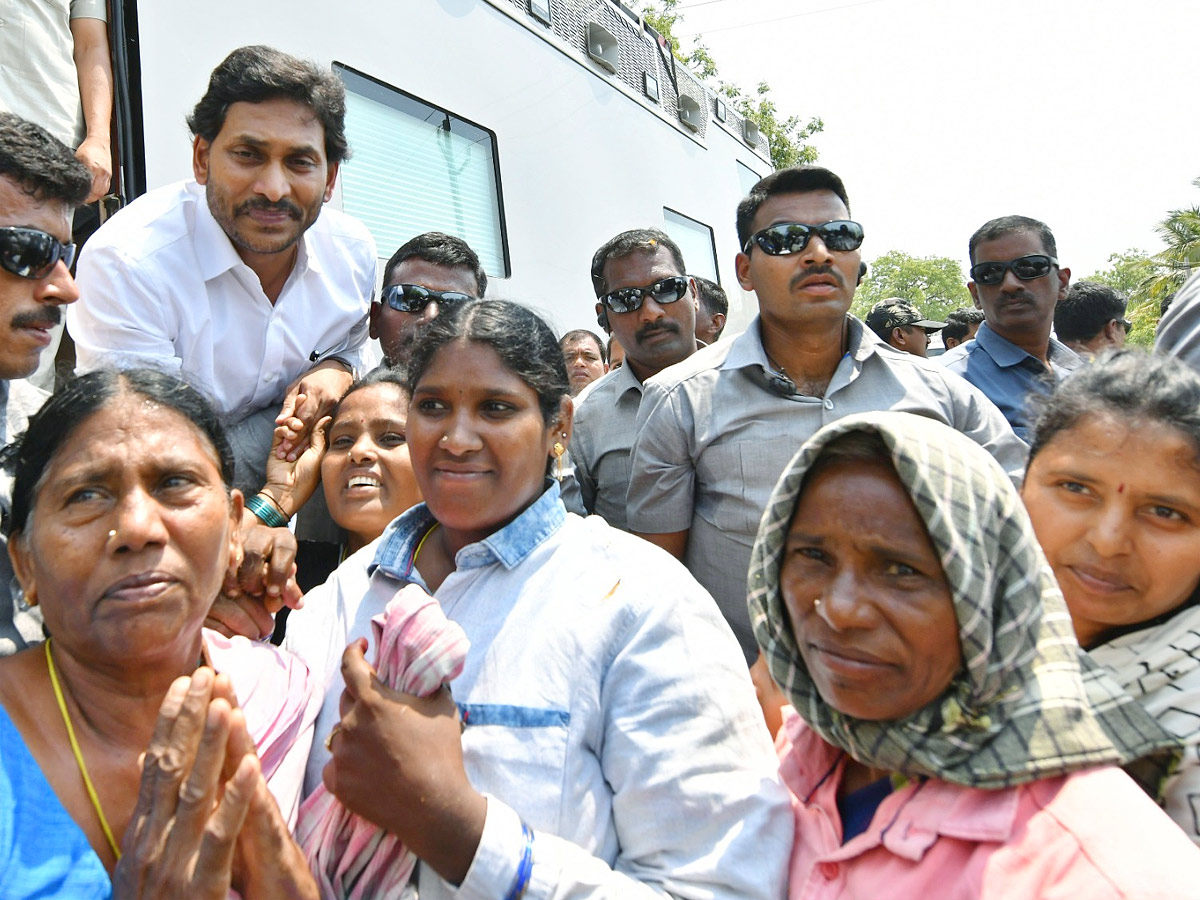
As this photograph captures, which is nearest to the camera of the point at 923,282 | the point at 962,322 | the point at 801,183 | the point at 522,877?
the point at 522,877

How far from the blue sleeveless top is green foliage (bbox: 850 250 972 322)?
54682 millimetres

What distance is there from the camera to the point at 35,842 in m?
1.15

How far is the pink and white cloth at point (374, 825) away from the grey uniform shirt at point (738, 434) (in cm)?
126

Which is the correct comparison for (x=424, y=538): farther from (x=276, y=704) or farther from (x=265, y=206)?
(x=265, y=206)

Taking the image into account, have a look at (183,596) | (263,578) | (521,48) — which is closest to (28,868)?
(183,596)

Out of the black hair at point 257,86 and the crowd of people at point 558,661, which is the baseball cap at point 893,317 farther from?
the black hair at point 257,86

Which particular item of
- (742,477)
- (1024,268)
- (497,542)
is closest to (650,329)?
(742,477)

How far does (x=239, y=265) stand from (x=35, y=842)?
1783mm

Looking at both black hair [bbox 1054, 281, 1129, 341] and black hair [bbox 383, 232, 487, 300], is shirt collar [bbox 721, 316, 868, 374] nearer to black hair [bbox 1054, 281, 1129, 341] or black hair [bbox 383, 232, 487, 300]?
black hair [bbox 383, 232, 487, 300]

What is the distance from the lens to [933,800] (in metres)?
1.17

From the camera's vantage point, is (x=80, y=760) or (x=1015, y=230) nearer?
(x=80, y=760)

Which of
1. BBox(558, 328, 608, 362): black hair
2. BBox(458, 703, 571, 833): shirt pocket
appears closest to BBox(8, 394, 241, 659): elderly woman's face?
BBox(458, 703, 571, 833): shirt pocket

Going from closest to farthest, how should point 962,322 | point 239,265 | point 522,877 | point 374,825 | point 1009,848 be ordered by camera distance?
point 1009,848, point 522,877, point 374,825, point 239,265, point 962,322

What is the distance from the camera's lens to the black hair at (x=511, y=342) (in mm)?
1697
